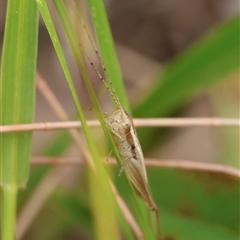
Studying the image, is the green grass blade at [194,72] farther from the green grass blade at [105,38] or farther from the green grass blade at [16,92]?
the green grass blade at [16,92]

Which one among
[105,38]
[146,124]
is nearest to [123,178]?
[146,124]

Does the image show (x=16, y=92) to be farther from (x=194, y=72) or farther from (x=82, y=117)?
(x=194, y=72)

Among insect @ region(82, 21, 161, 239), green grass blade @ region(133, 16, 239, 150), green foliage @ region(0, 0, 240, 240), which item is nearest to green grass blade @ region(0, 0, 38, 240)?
green foliage @ region(0, 0, 240, 240)

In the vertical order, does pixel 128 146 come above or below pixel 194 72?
below

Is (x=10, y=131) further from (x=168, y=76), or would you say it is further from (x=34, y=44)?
(x=168, y=76)

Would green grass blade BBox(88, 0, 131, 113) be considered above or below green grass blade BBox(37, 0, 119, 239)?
above

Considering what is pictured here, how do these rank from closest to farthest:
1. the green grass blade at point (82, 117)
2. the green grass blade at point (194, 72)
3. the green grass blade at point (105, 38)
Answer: the green grass blade at point (82, 117) → the green grass blade at point (105, 38) → the green grass blade at point (194, 72)

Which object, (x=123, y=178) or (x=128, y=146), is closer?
(x=128, y=146)

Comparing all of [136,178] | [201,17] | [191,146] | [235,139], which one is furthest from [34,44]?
[201,17]

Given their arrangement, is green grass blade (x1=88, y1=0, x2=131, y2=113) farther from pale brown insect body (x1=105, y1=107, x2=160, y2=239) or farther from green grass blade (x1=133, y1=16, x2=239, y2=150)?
green grass blade (x1=133, y1=16, x2=239, y2=150)

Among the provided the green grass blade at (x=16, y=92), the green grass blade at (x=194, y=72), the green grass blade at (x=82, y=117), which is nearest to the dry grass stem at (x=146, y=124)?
the green grass blade at (x=16, y=92)
